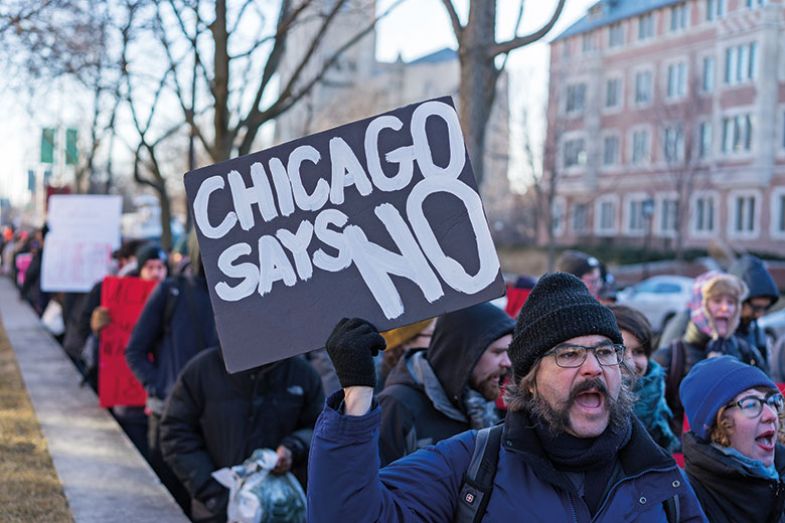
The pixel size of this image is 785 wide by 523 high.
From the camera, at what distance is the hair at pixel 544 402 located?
108 inches

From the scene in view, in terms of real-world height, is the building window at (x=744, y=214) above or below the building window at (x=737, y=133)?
below

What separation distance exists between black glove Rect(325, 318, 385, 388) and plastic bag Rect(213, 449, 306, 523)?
7.44 ft

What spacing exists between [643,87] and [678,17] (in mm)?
3804

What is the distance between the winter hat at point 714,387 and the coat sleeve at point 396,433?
101cm

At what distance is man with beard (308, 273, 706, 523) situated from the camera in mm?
2559

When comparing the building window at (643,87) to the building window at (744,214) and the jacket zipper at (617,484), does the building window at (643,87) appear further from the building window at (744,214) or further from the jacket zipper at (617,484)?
the jacket zipper at (617,484)

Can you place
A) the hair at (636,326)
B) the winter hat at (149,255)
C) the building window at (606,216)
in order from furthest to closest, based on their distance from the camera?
1. the building window at (606,216)
2. the winter hat at (149,255)
3. the hair at (636,326)

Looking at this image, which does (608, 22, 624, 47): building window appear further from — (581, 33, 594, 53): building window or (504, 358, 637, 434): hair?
(504, 358, 637, 434): hair

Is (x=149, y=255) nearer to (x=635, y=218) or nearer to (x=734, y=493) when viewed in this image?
(x=734, y=493)

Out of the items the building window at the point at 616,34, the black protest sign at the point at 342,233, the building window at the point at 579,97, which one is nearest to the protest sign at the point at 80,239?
the black protest sign at the point at 342,233

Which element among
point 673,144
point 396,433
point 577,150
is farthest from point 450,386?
point 577,150

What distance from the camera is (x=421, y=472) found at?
278 cm

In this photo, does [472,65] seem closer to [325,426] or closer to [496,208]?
[325,426]

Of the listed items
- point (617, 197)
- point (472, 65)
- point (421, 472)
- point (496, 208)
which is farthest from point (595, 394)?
point (496, 208)
